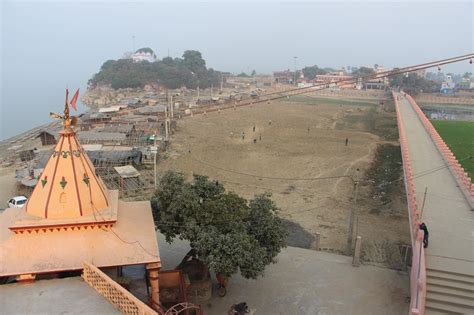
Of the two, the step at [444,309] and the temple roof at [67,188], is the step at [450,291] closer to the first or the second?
the step at [444,309]

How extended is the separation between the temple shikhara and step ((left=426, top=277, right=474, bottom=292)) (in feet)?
27.4

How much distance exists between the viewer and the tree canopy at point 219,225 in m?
12.3

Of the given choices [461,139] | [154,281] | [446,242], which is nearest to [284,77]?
[461,139]

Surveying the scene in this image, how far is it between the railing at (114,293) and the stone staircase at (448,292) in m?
8.48

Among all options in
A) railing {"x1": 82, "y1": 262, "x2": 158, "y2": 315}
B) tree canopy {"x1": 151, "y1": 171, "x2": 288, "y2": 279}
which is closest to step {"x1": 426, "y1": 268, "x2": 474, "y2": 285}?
tree canopy {"x1": 151, "y1": 171, "x2": 288, "y2": 279}

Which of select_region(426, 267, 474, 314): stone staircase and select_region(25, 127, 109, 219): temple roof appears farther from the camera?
select_region(426, 267, 474, 314): stone staircase

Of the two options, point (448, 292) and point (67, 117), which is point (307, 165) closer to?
point (448, 292)

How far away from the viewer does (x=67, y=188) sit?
11.6 meters

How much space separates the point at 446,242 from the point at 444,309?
3.15m

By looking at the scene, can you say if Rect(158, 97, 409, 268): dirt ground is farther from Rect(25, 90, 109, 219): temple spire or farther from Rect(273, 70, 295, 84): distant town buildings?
Rect(273, 70, 295, 84): distant town buildings

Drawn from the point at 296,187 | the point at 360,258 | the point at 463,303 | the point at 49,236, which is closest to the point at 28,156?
the point at 296,187

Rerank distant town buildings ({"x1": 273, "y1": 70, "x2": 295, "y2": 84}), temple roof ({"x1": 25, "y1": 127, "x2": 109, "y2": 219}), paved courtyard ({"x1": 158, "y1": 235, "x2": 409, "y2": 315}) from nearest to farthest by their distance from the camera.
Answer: temple roof ({"x1": 25, "y1": 127, "x2": 109, "y2": 219}) → paved courtyard ({"x1": 158, "y1": 235, "x2": 409, "y2": 315}) → distant town buildings ({"x1": 273, "y1": 70, "x2": 295, "y2": 84})

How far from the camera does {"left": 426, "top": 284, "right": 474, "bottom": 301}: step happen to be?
12.0 metres

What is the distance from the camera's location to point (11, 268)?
401 inches
